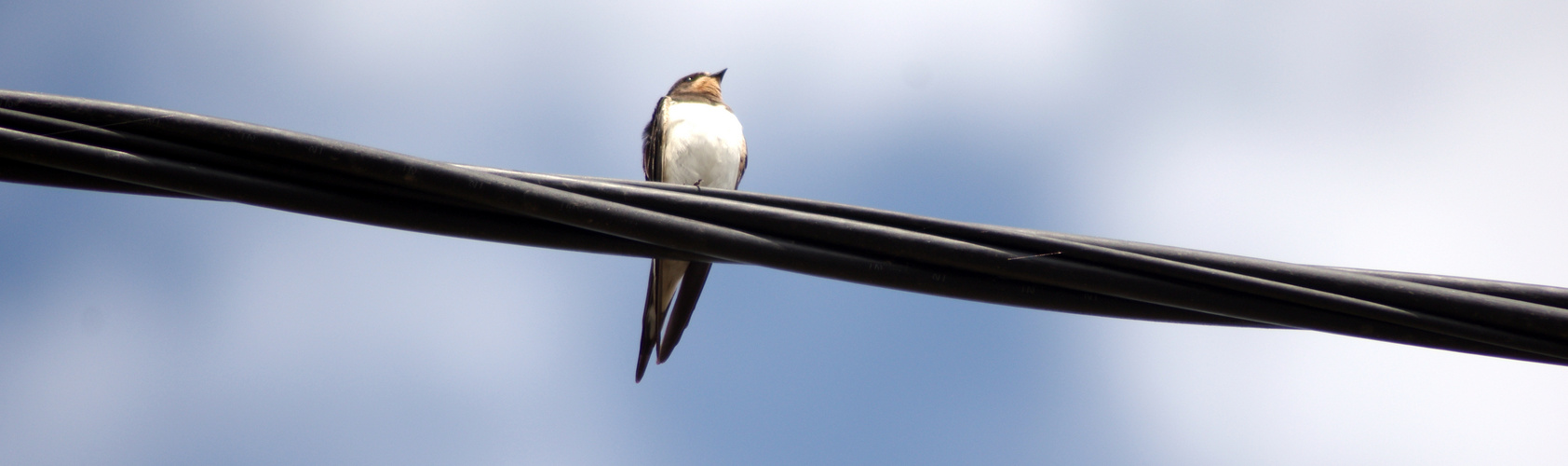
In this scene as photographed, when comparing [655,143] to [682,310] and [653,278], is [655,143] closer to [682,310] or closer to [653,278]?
[653,278]

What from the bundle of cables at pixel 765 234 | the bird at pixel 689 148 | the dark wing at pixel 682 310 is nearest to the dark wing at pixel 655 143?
the bird at pixel 689 148

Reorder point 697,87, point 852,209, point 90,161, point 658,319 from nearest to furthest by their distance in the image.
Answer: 1. point 90,161
2. point 852,209
3. point 658,319
4. point 697,87

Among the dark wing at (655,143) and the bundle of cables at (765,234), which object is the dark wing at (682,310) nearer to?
the bundle of cables at (765,234)

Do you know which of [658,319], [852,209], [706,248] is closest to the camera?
[706,248]

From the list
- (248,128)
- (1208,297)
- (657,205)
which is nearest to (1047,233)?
(1208,297)

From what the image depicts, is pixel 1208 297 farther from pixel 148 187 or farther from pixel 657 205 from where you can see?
pixel 148 187

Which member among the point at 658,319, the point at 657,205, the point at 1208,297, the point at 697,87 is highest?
the point at 697,87

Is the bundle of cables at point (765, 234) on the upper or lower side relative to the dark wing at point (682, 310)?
upper
